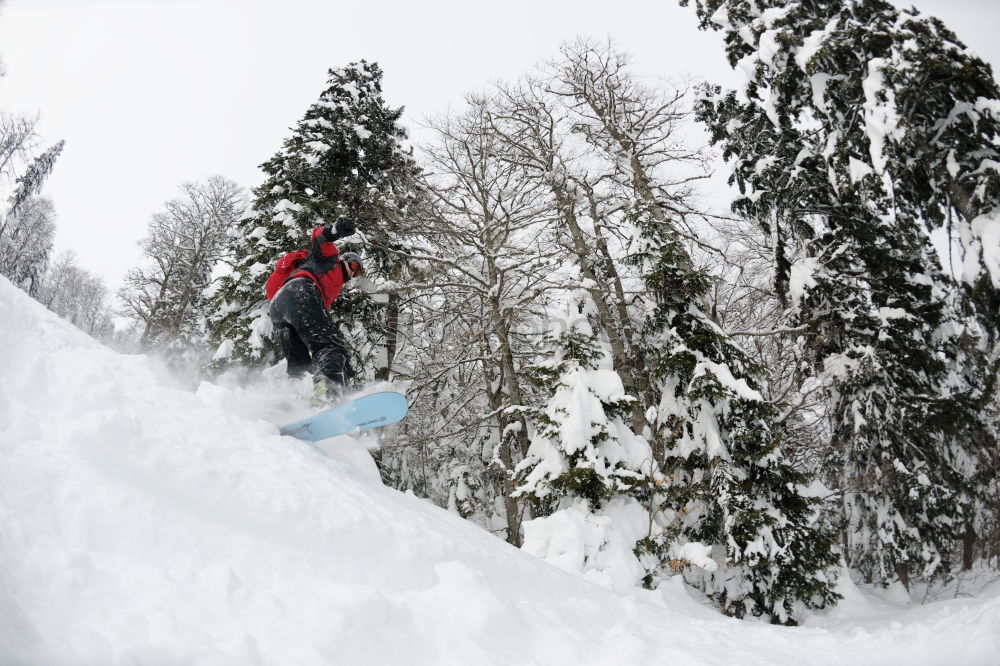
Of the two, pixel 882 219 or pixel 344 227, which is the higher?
pixel 882 219

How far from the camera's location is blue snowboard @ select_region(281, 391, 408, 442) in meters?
4.22

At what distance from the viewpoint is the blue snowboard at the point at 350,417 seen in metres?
4.22

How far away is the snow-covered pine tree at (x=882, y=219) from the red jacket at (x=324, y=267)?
22.8 ft

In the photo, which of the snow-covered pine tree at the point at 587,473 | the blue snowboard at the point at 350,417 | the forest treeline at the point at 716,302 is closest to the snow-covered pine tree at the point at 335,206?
the forest treeline at the point at 716,302

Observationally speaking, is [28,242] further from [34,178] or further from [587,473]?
[587,473]

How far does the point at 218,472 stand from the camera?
2.64m

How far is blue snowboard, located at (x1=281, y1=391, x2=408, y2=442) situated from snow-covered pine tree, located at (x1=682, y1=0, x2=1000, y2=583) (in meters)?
6.74

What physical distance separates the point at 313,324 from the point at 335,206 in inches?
234

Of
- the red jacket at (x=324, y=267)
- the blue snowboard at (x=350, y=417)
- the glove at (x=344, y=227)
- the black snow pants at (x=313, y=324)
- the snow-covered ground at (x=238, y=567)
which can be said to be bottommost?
the snow-covered ground at (x=238, y=567)

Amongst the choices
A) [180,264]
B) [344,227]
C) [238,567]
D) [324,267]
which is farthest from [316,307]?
[180,264]

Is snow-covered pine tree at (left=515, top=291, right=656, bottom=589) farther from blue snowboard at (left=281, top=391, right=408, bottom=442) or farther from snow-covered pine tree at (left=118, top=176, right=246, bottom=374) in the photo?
snow-covered pine tree at (left=118, top=176, right=246, bottom=374)

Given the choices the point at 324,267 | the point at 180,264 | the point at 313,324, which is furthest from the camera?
the point at 180,264

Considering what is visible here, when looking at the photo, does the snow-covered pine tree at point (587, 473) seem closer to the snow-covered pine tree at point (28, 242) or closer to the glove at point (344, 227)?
the glove at point (344, 227)

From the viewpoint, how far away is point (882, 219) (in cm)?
920
